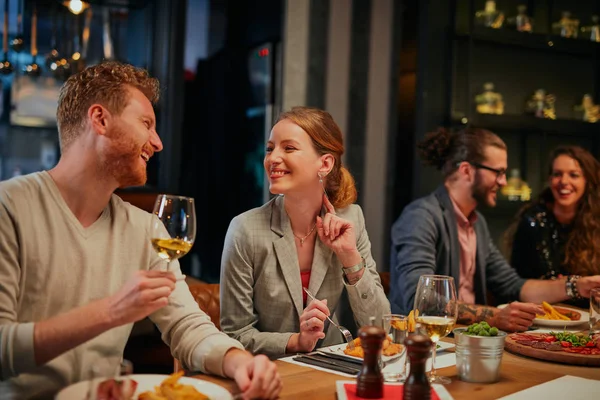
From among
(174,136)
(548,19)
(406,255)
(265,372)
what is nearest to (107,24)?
(174,136)

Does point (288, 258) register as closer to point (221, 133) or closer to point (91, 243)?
point (91, 243)

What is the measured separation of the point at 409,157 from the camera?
462cm

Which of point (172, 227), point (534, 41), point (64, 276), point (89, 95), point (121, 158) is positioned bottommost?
point (64, 276)

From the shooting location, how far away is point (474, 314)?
238 centimetres

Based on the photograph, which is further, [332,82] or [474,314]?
[332,82]

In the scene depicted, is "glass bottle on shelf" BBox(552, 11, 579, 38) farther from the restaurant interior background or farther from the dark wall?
the dark wall

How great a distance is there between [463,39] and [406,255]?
2.14 m

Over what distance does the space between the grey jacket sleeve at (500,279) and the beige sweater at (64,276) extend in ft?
6.23

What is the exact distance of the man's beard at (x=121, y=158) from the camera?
163cm

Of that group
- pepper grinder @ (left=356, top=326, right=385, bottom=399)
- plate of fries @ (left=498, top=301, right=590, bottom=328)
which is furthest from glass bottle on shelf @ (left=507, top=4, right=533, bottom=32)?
pepper grinder @ (left=356, top=326, right=385, bottom=399)

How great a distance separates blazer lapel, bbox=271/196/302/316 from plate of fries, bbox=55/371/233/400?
35.6 inches

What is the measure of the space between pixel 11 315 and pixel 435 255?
202 centimetres

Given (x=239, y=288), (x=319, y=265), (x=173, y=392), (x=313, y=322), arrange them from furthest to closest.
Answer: (x=319, y=265) → (x=239, y=288) → (x=313, y=322) → (x=173, y=392)

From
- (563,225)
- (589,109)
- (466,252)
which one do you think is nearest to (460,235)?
(466,252)
